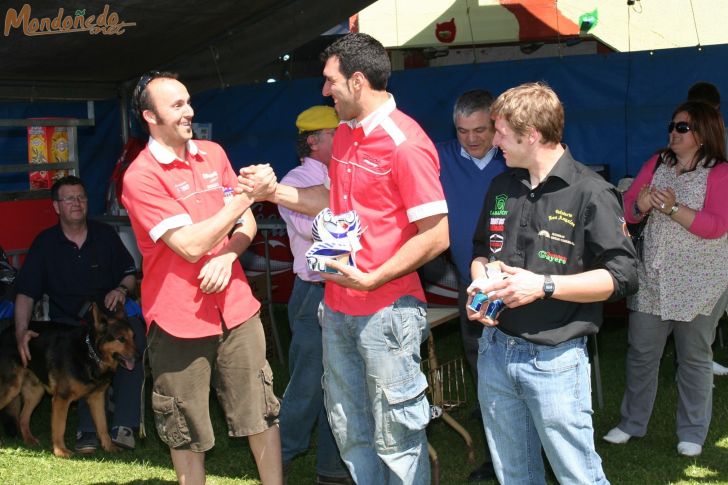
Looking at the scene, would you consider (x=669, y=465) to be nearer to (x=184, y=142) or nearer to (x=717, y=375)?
(x=717, y=375)

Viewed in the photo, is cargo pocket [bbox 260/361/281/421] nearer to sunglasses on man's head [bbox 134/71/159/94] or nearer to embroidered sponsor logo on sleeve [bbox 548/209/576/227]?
sunglasses on man's head [bbox 134/71/159/94]

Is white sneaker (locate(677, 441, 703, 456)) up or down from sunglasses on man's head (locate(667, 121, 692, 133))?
down

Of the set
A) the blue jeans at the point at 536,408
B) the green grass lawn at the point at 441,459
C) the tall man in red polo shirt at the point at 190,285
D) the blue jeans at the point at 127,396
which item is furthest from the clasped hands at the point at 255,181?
the blue jeans at the point at 127,396

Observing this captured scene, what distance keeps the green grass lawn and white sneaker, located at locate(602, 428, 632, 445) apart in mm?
33

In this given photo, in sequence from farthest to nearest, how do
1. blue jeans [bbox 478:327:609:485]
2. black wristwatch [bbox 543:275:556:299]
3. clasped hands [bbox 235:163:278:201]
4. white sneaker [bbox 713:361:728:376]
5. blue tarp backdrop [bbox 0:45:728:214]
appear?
blue tarp backdrop [bbox 0:45:728:214] → white sneaker [bbox 713:361:728:376] → clasped hands [bbox 235:163:278:201] → blue jeans [bbox 478:327:609:485] → black wristwatch [bbox 543:275:556:299]

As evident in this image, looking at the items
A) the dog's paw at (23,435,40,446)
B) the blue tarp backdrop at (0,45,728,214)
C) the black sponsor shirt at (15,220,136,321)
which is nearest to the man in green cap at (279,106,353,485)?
the black sponsor shirt at (15,220,136,321)

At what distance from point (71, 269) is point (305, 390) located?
1.99m

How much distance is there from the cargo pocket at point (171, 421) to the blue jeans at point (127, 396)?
6.81ft

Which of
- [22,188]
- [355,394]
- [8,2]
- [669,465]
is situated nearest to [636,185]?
[669,465]

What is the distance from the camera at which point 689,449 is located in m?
4.84

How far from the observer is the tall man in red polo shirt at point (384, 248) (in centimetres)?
315

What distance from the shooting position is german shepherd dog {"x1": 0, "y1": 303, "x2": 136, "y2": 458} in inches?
A: 209

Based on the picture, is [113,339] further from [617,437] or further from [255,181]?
[617,437]

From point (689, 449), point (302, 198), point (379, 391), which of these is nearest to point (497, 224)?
point (379, 391)
